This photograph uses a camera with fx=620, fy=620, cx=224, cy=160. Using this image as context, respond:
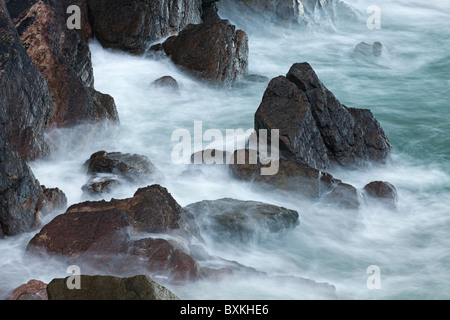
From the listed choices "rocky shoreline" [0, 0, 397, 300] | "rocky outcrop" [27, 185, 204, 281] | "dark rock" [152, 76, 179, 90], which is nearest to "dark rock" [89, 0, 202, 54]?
"rocky shoreline" [0, 0, 397, 300]

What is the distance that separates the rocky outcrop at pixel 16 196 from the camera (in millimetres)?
6703

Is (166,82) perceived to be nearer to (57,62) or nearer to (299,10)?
(57,62)

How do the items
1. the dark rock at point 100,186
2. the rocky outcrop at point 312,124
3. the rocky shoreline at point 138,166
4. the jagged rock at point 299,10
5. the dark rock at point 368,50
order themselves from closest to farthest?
1. the rocky shoreline at point 138,166
2. the dark rock at point 100,186
3. the rocky outcrop at point 312,124
4. the dark rock at point 368,50
5. the jagged rock at point 299,10

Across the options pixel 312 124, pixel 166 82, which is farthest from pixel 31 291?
pixel 166 82

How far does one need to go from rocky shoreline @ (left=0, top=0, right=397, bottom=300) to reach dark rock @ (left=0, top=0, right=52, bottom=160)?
2 centimetres

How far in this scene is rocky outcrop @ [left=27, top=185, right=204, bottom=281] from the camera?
587 centimetres

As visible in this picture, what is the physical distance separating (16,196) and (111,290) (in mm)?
2382

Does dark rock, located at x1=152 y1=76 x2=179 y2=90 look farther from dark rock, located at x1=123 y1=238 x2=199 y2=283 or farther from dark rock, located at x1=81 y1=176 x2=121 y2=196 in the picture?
dark rock, located at x1=123 y1=238 x2=199 y2=283

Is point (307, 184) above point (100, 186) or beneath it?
above

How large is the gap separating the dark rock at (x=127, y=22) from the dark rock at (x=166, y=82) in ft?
4.45

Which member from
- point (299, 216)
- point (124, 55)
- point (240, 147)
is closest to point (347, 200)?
point (299, 216)

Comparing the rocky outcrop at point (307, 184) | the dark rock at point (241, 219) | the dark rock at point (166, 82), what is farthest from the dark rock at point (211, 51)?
the dark rock at point (241, 219)

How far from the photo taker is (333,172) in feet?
30.9

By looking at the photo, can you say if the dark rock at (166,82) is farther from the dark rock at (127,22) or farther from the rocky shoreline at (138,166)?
the dark rock at (127,22)
